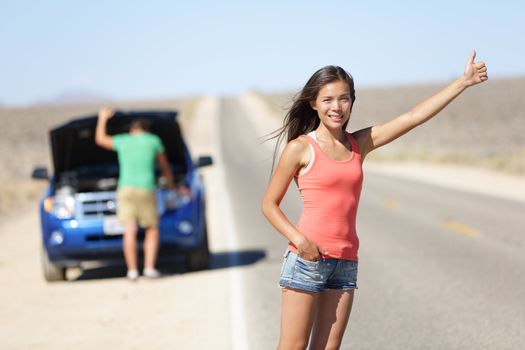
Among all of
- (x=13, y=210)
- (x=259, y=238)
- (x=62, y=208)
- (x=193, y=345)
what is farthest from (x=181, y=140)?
(x=13, y=210)

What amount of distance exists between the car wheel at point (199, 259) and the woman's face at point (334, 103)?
657cm

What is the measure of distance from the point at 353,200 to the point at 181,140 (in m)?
7.23

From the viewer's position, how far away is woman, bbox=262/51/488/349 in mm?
3996

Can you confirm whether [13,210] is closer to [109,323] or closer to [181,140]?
[181,140]

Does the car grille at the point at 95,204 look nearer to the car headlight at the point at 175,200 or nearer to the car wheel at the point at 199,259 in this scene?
the car headlight at the point at 175,200

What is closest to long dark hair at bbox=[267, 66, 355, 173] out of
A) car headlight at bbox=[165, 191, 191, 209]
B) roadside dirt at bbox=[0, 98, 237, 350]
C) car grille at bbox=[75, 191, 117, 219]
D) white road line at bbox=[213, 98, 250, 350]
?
white road line at bbox=[213, 98, 250, 350]

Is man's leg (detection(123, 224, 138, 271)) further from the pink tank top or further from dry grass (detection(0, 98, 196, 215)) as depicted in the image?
dry grass (detection(0, 98, 196, 215))

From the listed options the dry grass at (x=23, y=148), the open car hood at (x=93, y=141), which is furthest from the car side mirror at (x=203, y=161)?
the dry grass at (x=23, y=148)

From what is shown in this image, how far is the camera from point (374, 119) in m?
90.2

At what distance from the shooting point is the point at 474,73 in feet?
14.1

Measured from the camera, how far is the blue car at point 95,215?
10.1m

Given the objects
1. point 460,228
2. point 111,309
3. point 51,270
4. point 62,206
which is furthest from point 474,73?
point 460,228

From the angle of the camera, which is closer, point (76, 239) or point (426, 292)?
point (426, 292)

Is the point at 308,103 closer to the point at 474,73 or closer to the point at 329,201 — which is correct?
the point at 329,201
